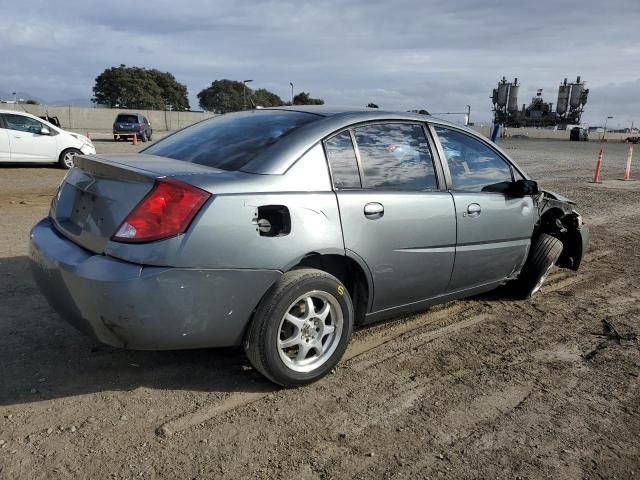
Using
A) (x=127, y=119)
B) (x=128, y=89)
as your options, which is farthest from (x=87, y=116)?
(x=128, y=89)

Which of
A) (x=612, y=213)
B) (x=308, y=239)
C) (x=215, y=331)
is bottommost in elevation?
(x=612, y=213)

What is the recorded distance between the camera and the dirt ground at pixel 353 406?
2.52 metres

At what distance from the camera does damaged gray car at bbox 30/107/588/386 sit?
2674 millimetres

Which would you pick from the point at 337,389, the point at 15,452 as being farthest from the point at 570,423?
the point at 15,452

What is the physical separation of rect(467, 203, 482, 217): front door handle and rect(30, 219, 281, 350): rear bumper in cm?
175

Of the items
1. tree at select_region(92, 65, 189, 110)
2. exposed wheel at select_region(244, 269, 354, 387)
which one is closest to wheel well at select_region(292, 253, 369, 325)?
exposed wheel at select_region(244, 269, 354, 387)

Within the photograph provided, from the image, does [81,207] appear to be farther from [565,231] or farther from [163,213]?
[565,231]

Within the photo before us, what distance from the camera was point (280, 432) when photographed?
275cm

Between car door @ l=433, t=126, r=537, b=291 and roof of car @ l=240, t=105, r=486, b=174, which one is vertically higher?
roof of car @ l=240, t=105, r=486, b=174

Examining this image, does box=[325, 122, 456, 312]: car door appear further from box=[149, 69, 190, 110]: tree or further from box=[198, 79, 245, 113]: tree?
box=[198, 79, 245, 113]: tree

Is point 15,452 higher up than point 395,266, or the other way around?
point 395,266

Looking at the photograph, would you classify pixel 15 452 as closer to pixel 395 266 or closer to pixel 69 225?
pixel 69 225

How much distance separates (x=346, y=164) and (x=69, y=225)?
5.48ft

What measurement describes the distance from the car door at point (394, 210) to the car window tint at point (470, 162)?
0.76 ft
